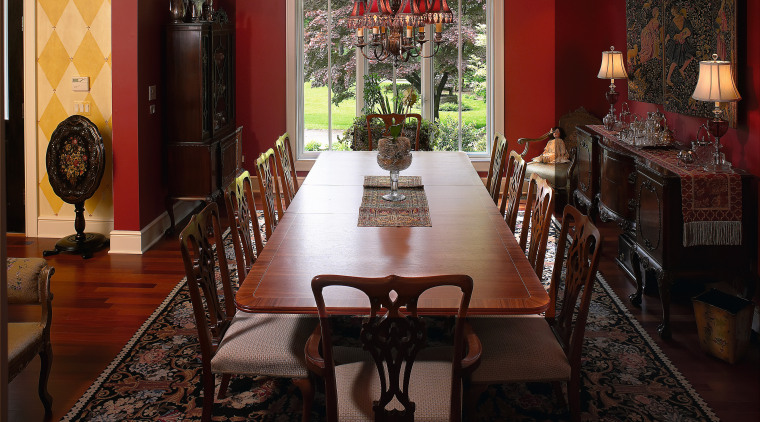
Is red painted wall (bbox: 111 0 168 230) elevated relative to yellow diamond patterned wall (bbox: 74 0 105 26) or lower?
lower

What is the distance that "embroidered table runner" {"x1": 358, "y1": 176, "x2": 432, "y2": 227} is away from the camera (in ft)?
12.8

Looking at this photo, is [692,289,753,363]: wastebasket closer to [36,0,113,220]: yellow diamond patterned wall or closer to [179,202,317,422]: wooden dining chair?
[179,202,317,422]: wooden dining chair

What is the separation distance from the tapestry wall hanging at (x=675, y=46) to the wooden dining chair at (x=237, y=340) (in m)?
2.97

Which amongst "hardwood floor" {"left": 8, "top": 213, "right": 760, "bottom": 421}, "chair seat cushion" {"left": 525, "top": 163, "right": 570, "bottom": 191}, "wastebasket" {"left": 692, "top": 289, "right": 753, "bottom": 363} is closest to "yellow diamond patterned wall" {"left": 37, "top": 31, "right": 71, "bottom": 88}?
"hardwood floor" {"left": 8, "top": 213, "right": 760, "bottom": 421}

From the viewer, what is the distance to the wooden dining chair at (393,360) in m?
2.29

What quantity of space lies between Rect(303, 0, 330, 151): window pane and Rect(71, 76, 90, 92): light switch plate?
2.73 meters

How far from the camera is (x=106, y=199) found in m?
6.43

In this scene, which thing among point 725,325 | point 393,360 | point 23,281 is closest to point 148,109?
point 23,281

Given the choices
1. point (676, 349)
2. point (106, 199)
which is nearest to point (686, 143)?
point (676, 349)

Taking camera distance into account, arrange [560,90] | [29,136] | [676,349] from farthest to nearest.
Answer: [560,90]
[29,136]
[676,349]

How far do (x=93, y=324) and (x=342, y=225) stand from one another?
1.72 meters

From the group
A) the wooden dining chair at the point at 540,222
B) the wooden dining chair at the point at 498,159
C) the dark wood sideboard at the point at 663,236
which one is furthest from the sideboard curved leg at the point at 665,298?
the wooden dining chair at the point at 498,159

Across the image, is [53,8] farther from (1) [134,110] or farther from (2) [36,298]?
(2) [36,298]

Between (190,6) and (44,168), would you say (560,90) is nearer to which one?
(190,6)
